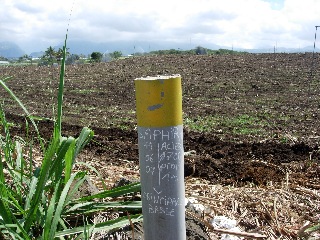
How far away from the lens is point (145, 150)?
2312 mm

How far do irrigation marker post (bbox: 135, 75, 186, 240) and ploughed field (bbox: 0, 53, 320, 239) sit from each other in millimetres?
1152

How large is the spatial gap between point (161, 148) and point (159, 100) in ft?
0.77

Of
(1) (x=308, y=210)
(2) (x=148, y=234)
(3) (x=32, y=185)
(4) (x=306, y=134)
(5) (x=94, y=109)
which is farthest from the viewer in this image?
(5) (x=94, y=109)

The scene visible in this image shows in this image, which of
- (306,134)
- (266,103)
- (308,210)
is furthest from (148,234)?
(266,103)

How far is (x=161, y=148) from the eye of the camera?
2.29 metres

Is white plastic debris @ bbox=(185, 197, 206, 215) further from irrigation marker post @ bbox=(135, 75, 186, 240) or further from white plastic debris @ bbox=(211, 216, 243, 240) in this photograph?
irrigation marker post @ bbox=(135, 75, 186, 240)

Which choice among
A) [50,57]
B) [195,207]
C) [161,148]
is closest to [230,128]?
[50,57]

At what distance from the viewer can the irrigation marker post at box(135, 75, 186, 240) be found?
227 cm

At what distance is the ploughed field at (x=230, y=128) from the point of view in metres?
4.00

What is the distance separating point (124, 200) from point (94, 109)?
9554 mm

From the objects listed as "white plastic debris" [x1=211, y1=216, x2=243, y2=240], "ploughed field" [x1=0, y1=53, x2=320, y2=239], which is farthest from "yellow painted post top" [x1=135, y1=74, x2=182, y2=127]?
"ploughed field" [x1=0, y1=53, x2=320, y2=239]

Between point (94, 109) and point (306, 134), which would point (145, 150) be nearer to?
point (306, 134)

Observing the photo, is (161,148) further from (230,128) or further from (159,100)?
(230,128)

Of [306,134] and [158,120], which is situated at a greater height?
[158,120]
